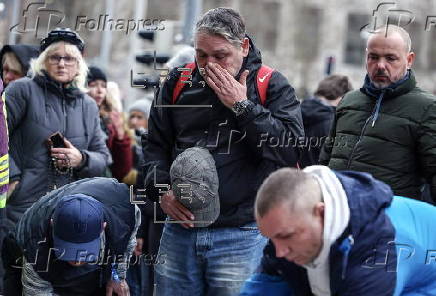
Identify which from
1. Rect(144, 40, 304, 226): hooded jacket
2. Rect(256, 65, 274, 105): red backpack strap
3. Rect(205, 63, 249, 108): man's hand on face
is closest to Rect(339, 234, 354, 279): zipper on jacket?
Rect(144, 40, 304, 226): hooded jacket

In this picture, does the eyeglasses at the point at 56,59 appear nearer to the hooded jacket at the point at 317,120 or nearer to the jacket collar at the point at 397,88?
the hooded jacket at the point at 317,120

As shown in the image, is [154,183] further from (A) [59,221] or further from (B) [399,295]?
(B) [399,295]

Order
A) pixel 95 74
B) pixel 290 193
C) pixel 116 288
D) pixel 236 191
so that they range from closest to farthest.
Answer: pixel 290 193 → pixel 236 191 → pixel 116 288 → pixel 95 74

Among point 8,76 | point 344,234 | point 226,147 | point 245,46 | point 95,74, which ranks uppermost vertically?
point 245,46

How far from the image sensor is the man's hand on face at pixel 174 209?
15.0ft

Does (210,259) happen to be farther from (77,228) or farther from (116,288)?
(116,288)

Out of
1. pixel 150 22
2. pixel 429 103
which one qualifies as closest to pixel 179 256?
pixel 429 103

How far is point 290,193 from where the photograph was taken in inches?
134

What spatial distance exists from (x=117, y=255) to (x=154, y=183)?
797 mm

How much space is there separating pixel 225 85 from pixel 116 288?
5.36ft

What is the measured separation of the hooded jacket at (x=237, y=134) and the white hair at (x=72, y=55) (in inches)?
66.3

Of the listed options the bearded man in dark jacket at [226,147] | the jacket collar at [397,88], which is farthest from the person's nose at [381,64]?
the bearded man in dark jacket at [226,147]

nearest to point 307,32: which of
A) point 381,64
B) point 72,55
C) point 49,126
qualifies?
point 72,55

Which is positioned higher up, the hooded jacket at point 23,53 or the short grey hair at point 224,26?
the short grey hair at point 224,26
